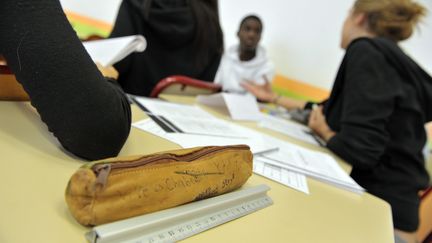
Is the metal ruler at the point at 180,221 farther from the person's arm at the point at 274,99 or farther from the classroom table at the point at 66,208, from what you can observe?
the person's arm at the point at 274,99

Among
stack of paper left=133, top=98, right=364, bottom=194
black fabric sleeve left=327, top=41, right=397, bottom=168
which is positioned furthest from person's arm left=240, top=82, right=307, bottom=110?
stack of paper left=133, top=98, right=364, bottom=194

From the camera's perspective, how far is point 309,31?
2154 millimetres

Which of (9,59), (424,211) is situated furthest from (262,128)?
(9,59)

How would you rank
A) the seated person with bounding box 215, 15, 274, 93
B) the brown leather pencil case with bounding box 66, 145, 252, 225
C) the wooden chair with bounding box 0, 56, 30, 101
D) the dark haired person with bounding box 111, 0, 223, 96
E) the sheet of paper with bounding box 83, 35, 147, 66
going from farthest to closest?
the seated person with bounding box 215, 15, 274, 93
the dark haired person with bounding box 111, 0, 223, 96
the sheet of paper with bounding box 83, 35, 147, 66
the wooden chair with bounding box 0, 56, 30, 101
the brown leather pencil case with bounding box 66, 145, 252, 225

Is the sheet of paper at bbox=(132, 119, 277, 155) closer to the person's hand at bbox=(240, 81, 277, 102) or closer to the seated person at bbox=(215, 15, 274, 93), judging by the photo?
the person's hand at bbox=(240, 81, 277, 102)

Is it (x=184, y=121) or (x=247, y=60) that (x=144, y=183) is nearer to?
(x=184, y=121)

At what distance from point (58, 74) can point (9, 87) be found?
24cm

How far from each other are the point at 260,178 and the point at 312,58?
1863 millimetres

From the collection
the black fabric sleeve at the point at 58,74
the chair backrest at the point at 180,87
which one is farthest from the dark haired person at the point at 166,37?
the black fabric sleeve at the point at 58,74

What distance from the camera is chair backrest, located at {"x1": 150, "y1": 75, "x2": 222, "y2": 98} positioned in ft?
3.23

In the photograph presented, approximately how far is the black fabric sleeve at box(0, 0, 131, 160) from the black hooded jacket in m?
0.66

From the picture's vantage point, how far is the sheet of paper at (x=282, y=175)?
507 mm

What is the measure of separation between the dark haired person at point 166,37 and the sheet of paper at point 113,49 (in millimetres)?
227

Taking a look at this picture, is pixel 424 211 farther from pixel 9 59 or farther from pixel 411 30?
pixel 9 59
